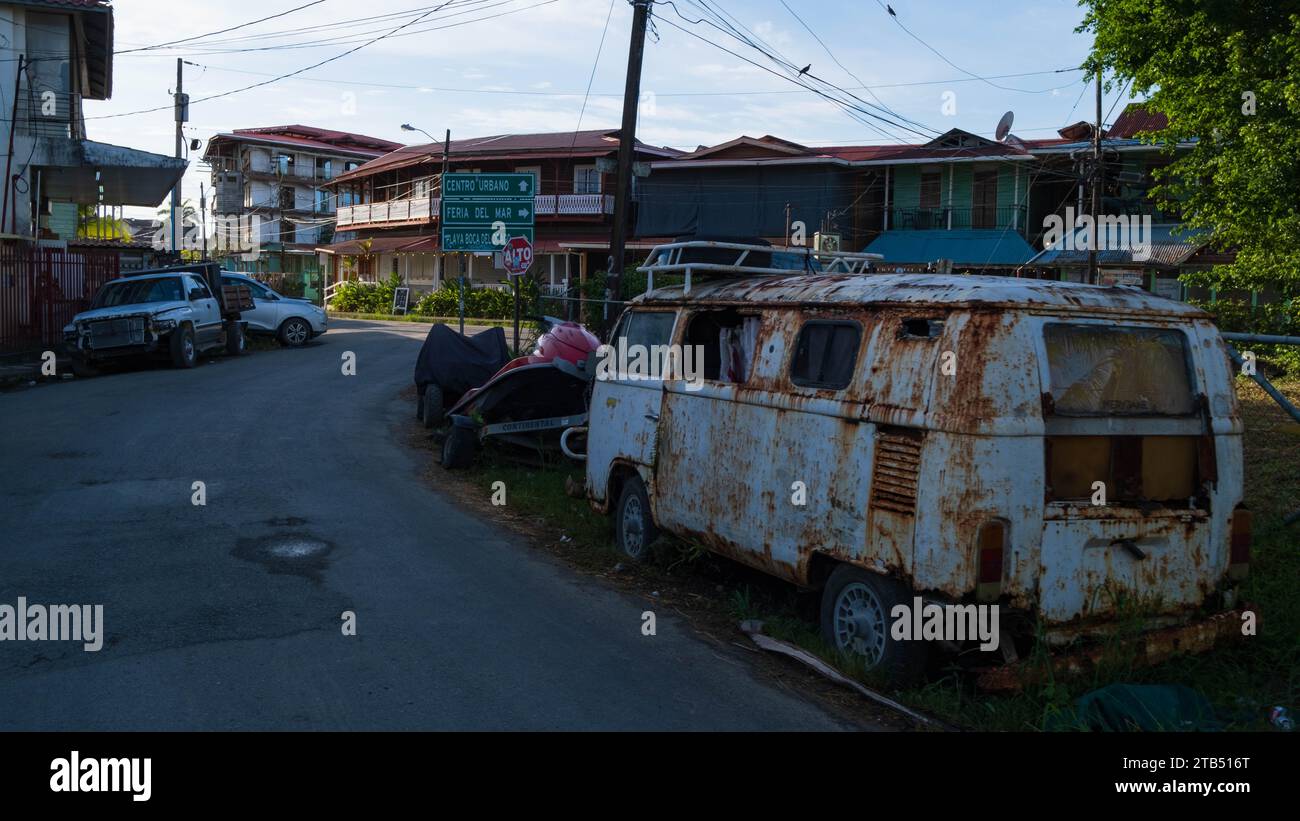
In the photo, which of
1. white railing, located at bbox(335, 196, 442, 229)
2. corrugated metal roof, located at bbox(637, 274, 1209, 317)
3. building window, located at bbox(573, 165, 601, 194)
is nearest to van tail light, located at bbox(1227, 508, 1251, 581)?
corrugated metal roof, located at bbox(637, 274, 1209, 317)

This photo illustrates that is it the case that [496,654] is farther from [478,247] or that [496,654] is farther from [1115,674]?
[478,247]

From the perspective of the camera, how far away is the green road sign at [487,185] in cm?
1950

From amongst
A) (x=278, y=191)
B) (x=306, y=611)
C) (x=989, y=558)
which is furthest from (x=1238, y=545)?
(x=278, y=191)

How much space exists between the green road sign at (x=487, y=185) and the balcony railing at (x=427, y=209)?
18.9m

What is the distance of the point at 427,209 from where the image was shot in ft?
169

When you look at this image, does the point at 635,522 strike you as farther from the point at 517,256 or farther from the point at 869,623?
the point at 517,256

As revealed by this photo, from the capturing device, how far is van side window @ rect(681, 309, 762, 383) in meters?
7.26

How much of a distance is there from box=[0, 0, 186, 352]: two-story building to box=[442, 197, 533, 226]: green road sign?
982 cm

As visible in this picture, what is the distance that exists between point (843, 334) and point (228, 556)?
15.7 feet

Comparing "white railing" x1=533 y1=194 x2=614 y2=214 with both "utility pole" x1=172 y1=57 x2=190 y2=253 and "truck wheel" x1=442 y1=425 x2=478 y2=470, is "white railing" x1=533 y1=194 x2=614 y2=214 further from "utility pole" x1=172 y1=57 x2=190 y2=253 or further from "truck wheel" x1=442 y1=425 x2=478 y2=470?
"truck wheel" x1=442 y1=425 x2=478 y2=470

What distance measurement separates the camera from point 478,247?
1972 cm

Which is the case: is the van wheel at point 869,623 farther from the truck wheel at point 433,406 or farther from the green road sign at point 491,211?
the green road sign at point 491,211

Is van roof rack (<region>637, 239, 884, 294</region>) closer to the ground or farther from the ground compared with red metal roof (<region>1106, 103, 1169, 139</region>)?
closer to the ground

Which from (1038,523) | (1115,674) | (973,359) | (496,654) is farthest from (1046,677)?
(496,654)
